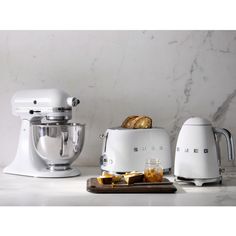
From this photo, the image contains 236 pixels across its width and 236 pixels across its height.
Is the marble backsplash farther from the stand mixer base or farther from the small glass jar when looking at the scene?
the small glass jar

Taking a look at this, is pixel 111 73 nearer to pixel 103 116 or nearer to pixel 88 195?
pixel 103 116

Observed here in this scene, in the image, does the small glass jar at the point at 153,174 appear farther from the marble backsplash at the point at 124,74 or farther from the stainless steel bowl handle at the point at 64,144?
the marble backsplash at the point at 124,74

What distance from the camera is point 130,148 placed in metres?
1.70

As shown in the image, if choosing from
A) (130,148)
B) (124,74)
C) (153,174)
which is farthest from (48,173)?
(124,74)

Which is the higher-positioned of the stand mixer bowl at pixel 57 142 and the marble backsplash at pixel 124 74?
the marble backsplash at pixel 124 74

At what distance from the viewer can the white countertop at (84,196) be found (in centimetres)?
131

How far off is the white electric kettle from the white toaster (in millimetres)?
148

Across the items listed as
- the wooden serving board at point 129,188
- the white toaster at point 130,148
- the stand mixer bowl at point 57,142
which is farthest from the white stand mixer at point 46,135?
the wooden serving board at point 129,188

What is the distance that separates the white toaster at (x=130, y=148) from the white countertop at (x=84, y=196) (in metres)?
0.13

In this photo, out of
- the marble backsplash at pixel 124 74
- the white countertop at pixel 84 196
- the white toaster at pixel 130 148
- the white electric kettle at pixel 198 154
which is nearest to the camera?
the white countertop at pixel 84 196

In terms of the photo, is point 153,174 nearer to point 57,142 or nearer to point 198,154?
point 198,154

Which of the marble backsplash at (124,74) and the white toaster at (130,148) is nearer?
the white toaster at (130,148)

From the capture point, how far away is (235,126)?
197cm
